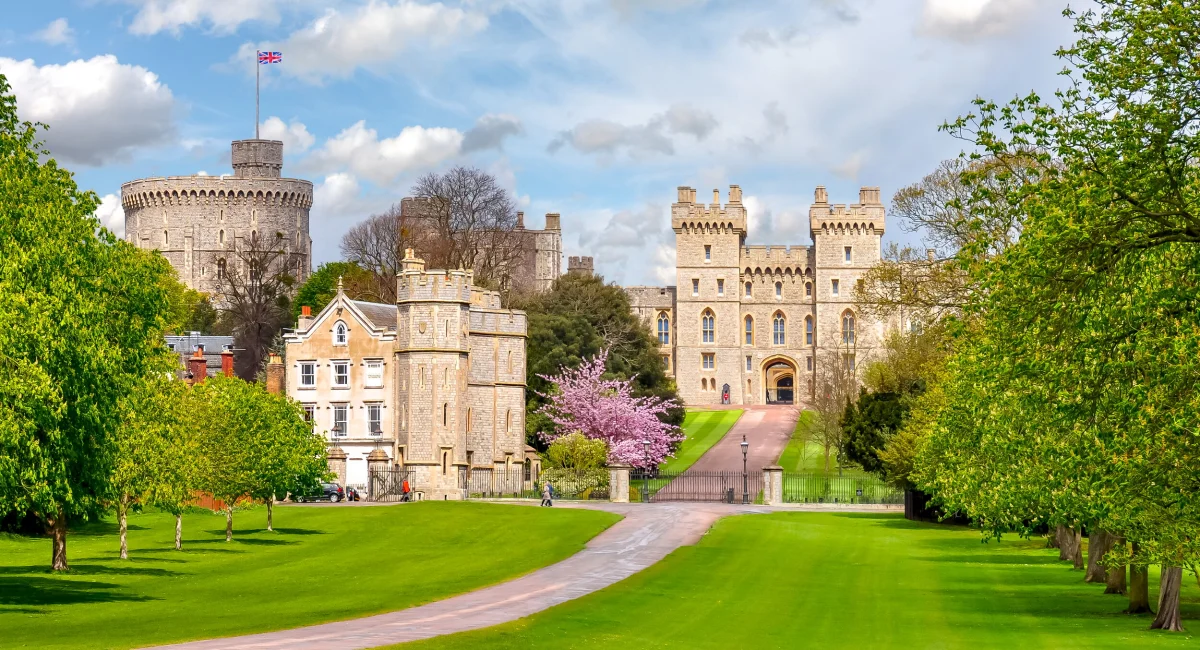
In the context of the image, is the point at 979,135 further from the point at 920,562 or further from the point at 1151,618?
the point at 920,562

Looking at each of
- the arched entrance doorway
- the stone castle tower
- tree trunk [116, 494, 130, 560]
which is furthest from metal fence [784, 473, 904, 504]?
the stone castle tower

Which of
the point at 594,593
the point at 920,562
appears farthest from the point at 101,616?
the point at 920,562

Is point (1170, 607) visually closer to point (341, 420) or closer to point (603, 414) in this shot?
point (341, 420)

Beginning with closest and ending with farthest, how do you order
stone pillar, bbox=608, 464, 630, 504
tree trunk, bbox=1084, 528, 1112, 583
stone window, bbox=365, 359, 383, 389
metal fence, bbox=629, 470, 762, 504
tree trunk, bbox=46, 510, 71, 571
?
tree trunk, bbox=1084, 528, 1112, 583
tree trunk, bbox=46, 510, 71, 571
stone pillar, bbox=608, 464, 630, 504
metal fence, bbox=629, 470, 762, 504
stone window, bbox=365, 359, 383, 389

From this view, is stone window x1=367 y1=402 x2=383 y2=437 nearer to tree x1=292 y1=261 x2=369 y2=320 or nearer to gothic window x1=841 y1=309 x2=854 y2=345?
tree x1=292 y1=261 x2=369 y2=320

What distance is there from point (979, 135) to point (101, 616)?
15.6m

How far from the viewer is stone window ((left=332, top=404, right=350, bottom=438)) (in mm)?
65125

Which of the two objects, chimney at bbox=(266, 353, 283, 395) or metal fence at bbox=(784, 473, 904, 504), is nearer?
metal fence at bbox=(784, 473, 904, 504)

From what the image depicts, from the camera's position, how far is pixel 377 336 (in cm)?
6431

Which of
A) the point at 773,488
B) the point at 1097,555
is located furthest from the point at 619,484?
the point at 1097,555

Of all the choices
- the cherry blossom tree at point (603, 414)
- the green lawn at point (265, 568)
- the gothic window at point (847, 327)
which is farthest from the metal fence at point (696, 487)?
the gothic window at point (847, 327)

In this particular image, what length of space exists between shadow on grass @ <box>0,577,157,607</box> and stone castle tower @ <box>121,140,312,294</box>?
106 meters

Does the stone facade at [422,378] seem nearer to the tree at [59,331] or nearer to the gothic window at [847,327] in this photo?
the tree at [59,331]

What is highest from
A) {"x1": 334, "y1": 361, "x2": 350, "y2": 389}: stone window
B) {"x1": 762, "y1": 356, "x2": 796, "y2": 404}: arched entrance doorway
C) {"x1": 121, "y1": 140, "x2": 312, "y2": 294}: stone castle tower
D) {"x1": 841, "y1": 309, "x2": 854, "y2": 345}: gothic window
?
{"x1": 121, "y1": 140, "x2": 312, "y2": 294}: stone castle tower
